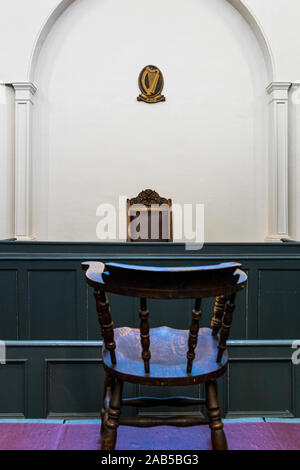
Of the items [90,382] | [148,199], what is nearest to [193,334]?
[90,382]

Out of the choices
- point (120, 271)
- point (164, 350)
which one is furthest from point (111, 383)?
point (120, 271)

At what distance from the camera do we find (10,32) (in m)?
4.96

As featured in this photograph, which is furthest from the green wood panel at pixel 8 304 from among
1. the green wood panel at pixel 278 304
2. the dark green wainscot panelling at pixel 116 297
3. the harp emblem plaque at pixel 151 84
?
the harp emblem plaque at pixel 151 84

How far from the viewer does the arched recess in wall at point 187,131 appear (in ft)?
17.2

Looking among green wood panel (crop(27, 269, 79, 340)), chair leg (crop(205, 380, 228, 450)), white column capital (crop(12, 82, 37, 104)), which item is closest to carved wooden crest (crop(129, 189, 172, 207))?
white column capital (crop(12, 82, 37, 104))

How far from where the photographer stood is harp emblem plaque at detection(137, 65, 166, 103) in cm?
519

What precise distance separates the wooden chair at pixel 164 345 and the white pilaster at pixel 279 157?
4295mm

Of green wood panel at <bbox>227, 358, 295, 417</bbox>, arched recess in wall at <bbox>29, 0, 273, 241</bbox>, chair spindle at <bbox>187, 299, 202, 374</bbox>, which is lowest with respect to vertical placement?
green wood panel at <bbox>227, 358, 295, 417</bbox>

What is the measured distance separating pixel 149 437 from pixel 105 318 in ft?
1.78

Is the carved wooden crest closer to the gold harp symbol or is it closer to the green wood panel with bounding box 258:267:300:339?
the gold harp symbol

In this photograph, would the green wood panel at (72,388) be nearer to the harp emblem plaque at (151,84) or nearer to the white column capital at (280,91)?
the harp emblem plaque at (151,84)

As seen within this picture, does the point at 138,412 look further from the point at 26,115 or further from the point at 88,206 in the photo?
the point at 26,115

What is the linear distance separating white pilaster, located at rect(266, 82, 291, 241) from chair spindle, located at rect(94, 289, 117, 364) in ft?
14.7

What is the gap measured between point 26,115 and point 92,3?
6.28 feet
